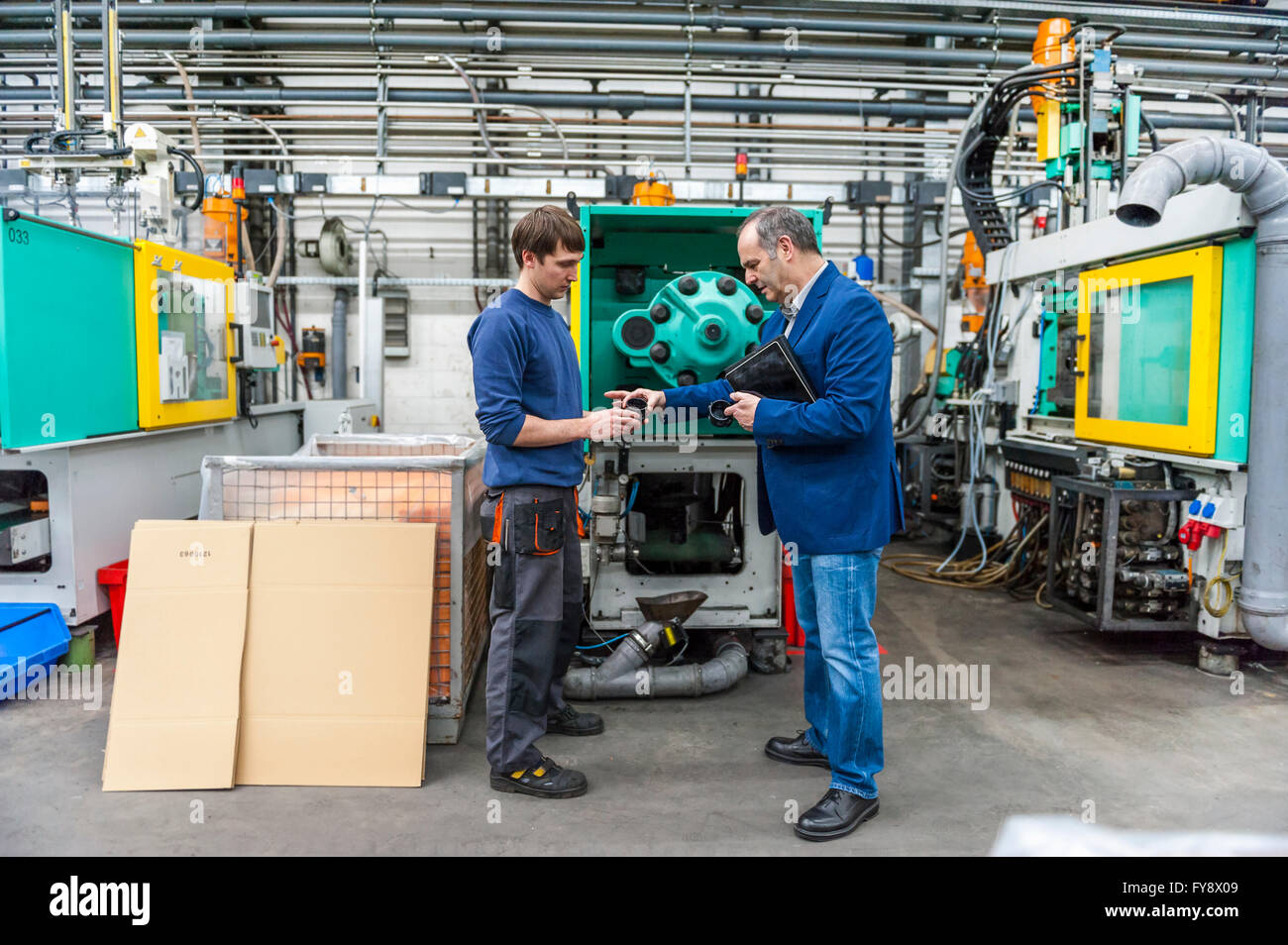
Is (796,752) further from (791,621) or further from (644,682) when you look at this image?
(791,621)

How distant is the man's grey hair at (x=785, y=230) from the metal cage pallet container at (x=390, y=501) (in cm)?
110

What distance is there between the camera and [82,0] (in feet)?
18.5

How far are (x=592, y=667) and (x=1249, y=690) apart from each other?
7.77 ft

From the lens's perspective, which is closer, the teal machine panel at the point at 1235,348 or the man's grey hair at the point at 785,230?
the man's grey hair at the point at 785,230

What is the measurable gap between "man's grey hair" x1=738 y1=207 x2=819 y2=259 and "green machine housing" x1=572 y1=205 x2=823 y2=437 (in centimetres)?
52

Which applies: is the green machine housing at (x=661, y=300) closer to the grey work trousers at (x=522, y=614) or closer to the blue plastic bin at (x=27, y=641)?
the grey work trousers at (x=522, y=614)

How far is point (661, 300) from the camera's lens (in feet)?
8.93

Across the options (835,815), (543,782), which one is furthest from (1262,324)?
(543,782)

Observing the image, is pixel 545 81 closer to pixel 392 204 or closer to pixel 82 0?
pixel 392 204

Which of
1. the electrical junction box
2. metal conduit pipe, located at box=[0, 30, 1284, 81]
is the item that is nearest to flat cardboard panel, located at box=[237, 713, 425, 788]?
the electrical junction box

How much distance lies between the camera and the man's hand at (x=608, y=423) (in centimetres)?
214

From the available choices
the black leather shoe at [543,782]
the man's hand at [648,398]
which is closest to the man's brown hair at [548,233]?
the man's hand at [648,398]

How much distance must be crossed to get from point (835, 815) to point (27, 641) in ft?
8.69

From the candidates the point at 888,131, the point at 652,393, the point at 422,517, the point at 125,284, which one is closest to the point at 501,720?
the point at 422,517
